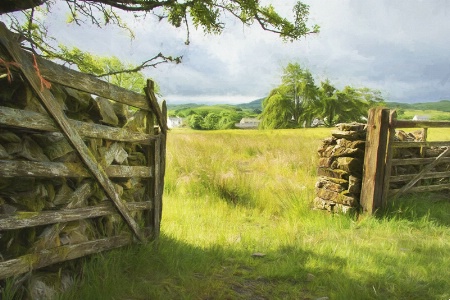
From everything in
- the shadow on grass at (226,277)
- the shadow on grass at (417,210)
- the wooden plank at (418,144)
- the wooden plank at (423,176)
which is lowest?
the shadow on grass at (226,277)

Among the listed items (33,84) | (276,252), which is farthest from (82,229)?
(276,252)

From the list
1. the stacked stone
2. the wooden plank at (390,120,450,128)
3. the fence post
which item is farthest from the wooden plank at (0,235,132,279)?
the wooden plank at (390,120,450,128)

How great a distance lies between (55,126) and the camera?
3082mm

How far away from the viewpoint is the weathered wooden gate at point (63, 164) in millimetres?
2877

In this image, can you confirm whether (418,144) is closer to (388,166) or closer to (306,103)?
(388,166)

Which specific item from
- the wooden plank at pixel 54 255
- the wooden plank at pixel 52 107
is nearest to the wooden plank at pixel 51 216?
the wooden plank at pixel 52 107

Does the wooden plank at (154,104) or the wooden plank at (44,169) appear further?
the wooden plank at (154,104)

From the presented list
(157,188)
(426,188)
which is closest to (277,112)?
(426,188)

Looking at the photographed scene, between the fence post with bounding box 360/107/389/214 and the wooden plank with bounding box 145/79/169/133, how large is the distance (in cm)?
417

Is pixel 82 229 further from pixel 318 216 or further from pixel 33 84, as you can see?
pixel 318 216

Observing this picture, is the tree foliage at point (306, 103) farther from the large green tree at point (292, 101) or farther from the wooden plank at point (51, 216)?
the wooden plank at point (51, 216)

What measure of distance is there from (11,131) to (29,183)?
0.45 metres

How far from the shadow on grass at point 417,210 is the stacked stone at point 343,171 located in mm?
664

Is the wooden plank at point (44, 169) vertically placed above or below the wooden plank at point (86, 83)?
below
